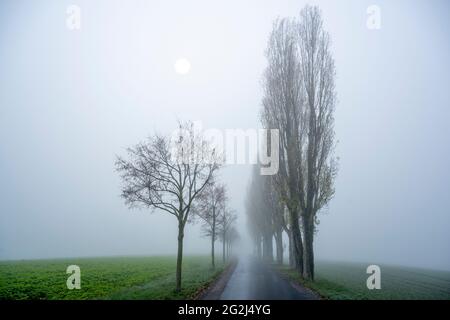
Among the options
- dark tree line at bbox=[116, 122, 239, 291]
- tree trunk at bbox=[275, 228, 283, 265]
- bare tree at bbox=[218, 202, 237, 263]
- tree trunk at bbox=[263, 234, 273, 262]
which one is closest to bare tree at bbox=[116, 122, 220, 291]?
dark tree line at bbox=[116, 122, 239, 291]

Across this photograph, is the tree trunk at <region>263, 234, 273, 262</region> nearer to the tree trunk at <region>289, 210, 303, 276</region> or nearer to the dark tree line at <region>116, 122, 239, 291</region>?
the tree trunk at <region>289, 210, 303, 276</region>

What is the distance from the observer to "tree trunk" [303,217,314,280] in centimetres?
2023

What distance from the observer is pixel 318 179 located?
72.1ft

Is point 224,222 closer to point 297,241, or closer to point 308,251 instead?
point 297,241

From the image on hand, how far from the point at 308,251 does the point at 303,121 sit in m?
10.1

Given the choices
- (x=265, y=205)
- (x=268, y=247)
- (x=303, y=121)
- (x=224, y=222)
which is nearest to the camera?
(x=303, y=121)

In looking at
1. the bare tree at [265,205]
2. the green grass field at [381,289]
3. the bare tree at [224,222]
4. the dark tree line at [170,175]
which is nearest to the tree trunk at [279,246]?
the bare tree at [265,205]

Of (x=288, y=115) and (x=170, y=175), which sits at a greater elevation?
(x=288, y=115)

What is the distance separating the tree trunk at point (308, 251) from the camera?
20.2 meters

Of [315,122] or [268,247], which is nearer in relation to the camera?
[315,122]

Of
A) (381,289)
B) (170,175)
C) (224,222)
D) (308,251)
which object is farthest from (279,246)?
(170,175)

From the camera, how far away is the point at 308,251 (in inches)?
822
